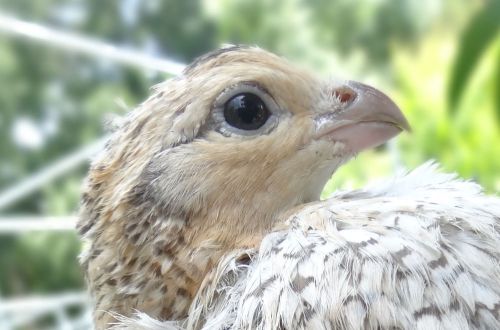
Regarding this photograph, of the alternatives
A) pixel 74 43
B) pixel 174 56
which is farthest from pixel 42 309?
pixel 174 56

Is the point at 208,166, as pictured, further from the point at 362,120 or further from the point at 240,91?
the point at 362,120

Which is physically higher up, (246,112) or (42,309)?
(42,309)

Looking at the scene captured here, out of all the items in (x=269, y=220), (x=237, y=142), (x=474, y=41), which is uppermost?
(x=474, y=41)

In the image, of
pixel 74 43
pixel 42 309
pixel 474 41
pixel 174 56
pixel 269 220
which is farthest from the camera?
pixel 174 56

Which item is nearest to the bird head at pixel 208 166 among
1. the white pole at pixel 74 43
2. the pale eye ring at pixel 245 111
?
the pale eye ring at pixel 245 111

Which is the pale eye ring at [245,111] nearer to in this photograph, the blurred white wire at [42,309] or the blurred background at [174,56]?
the blurred white wire at [42,309]

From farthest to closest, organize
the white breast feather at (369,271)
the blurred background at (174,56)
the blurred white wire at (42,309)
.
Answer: the blurred background at (174,56) < the blurred white wire at (42,309) < the white breast feather at (369,271)

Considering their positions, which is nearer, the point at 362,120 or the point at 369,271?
the point at 369,271

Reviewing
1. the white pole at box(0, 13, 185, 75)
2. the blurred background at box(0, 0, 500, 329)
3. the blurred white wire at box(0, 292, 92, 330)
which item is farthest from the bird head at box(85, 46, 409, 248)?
the blurred background at box(0, 0, 500, 329)
